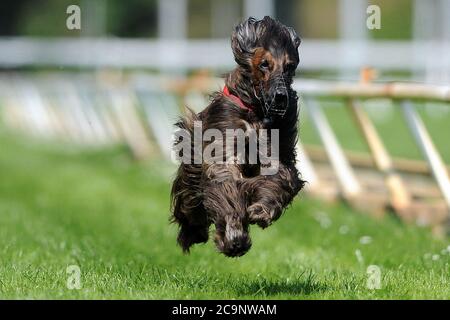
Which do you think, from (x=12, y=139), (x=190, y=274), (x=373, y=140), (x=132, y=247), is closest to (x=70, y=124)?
(x=12, y=139)

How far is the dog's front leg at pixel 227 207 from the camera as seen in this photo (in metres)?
5.40

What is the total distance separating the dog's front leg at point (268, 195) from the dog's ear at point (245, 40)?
21.7 inches

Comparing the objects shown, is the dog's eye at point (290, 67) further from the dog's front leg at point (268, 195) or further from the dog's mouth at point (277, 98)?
the dog's front leg at point (268, 195)

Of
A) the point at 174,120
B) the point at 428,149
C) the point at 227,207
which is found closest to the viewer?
the point at 227,207

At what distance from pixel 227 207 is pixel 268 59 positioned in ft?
2.39

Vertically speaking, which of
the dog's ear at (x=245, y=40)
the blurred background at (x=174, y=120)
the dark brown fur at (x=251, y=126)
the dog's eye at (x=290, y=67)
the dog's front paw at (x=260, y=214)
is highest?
the dog's ear at (x=245, y=40)

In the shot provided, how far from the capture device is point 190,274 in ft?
21.6

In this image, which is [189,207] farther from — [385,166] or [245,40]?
[385,166]

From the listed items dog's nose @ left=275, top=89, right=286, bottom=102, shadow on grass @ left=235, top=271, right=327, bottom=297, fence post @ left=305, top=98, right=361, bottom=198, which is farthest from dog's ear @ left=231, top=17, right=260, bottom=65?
fence post @ left=305, top=98, right=361, bottom=198

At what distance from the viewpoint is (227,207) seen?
551cm

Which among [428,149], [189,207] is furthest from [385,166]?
[189,207]

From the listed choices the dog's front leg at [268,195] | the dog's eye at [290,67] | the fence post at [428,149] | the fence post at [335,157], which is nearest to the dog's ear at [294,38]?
the dog's eye at [290,67]
